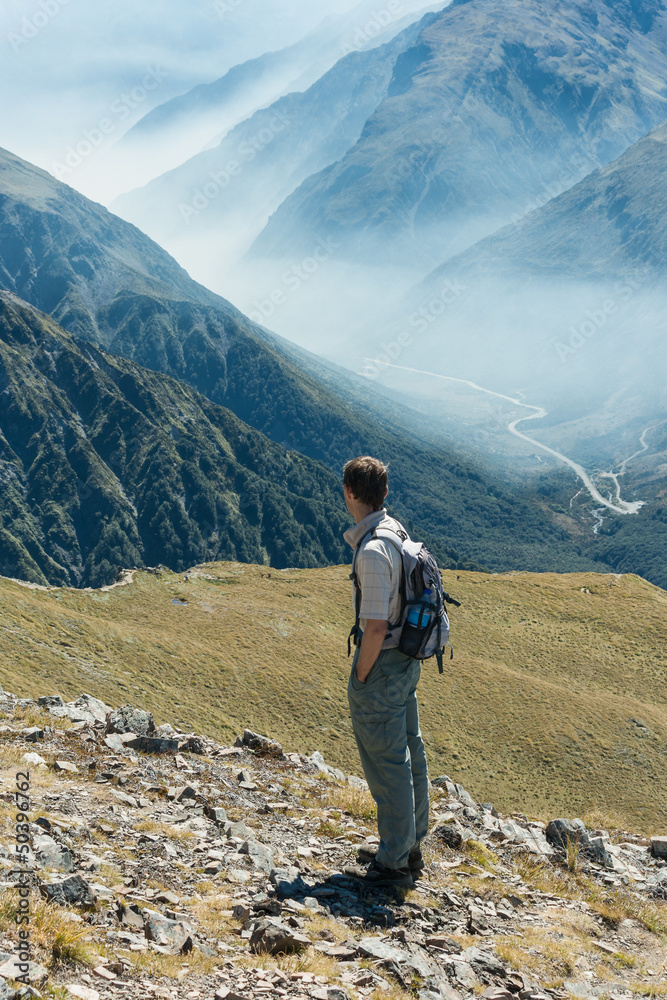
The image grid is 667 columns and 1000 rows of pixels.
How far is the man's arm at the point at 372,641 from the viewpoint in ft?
24.4

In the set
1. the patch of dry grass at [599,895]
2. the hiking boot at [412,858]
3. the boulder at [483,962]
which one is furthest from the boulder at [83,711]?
the boulder at [483,962]

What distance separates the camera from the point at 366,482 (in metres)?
7.97

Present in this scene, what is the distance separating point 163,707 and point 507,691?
20817 millimetres

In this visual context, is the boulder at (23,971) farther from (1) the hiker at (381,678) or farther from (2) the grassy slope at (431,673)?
(2) the grassy slope at (431,673)

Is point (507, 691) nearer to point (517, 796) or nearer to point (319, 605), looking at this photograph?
point (517, 796)

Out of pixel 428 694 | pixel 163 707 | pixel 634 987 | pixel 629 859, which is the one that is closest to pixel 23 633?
pixel 163 707

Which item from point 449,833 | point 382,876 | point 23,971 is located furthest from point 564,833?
point 23,971

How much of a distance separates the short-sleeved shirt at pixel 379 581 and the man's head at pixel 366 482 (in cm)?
45

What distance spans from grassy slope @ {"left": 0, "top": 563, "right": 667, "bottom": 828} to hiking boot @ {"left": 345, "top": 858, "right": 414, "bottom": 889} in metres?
17.3

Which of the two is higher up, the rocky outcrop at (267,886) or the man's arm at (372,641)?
the man's arm at (372,641)

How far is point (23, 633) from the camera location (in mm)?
30156

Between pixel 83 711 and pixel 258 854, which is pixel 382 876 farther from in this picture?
pixel 83 711

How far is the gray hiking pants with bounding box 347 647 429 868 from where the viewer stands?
7.85 meters

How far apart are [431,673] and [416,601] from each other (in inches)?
1409
